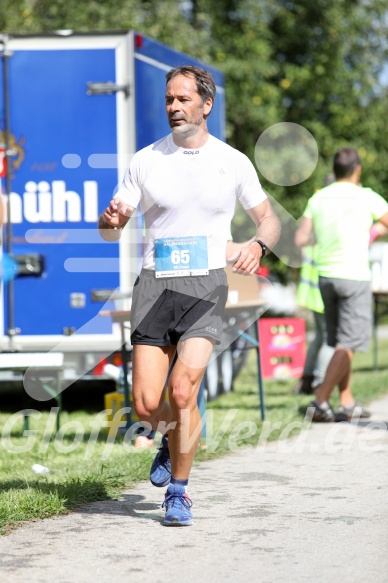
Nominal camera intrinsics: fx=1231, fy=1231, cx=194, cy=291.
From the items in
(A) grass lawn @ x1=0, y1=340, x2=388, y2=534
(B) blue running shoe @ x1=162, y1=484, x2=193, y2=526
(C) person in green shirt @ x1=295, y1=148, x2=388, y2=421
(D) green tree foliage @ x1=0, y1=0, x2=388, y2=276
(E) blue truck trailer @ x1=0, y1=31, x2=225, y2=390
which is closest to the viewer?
(B) blue running shoe @ x1=162, y1=484, x2=193, y2=526

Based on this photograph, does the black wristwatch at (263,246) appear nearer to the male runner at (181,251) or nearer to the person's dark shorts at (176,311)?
the male runner at (181,251)

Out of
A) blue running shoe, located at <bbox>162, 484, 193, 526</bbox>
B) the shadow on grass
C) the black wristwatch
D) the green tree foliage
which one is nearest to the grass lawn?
the shadow on grass

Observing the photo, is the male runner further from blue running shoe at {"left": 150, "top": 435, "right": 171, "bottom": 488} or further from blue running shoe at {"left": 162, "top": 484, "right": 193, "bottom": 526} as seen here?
blue running shoe at {"left": 150, "top": 435, "right": 171, "bottom": 488}

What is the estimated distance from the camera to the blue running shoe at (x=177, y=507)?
553 cm

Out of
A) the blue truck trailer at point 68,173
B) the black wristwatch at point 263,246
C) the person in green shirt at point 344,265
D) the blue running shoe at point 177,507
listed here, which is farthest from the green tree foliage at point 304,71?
the blue running shoe at point 177,507

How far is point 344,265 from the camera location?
31.4 ft

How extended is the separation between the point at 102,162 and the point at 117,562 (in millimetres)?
5695

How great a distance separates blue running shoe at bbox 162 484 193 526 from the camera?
553cm

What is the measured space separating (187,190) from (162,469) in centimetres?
137

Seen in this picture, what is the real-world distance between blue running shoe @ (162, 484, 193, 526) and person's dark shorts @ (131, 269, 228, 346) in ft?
2.22

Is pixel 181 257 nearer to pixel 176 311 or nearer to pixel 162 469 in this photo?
pixel 176 311

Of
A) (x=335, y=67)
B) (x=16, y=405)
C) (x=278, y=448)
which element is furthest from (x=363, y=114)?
(x=278, y=448)

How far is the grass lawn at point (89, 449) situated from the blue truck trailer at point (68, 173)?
0.82 meters

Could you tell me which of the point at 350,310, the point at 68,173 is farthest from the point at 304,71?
the point at 350,310
